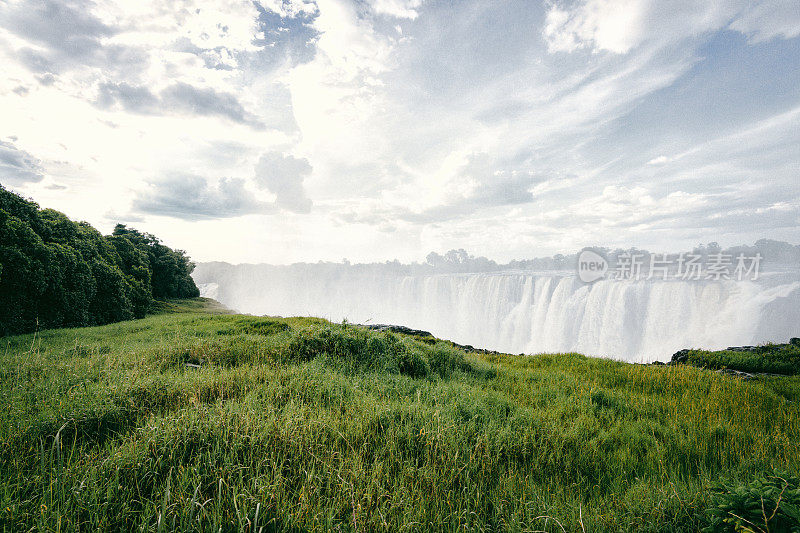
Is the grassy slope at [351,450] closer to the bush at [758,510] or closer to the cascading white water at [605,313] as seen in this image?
the bush at [758,510]

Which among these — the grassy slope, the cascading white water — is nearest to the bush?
the grassy slope

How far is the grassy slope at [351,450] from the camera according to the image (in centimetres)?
261

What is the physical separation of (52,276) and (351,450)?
22800 millimetres

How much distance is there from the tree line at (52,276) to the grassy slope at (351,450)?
10.0m

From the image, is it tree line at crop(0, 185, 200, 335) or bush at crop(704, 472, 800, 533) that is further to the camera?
tree line at crop(0, 185, 200, 335)

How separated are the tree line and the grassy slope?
1005 centimetres

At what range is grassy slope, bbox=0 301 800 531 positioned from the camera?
8.55 ft

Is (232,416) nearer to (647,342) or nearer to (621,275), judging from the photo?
(621,275)

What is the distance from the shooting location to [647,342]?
42.3 meters

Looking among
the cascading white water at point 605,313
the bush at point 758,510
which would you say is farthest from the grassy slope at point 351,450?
the cascading white water at point 605,313

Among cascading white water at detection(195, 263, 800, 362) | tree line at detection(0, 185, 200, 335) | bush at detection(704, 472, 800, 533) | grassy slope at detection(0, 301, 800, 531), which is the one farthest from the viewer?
cascading white water at detection(195, 263, 800, 362)

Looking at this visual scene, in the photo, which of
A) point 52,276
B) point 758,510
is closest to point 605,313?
point 758,510

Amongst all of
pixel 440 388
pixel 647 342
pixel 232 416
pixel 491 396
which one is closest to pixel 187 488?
pixel 232 416

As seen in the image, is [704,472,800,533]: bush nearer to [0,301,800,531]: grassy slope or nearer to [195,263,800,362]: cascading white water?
[0,301,800,531]: grassy slope
